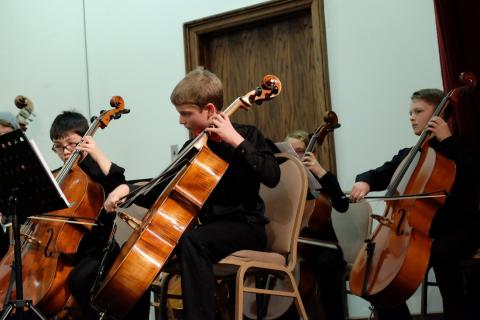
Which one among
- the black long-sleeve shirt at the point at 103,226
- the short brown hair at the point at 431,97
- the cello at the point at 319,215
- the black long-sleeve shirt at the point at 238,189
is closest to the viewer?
the black long-sleeve shirt at the point at 238,189

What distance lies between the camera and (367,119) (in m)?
3.91

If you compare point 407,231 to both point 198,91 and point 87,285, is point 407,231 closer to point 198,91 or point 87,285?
point 198,91

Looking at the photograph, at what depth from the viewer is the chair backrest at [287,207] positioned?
7.63 feet

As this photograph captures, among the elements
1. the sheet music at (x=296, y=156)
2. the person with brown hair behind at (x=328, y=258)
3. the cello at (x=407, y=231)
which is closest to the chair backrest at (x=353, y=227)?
the person with brown hair behind at (x=328, y=258)

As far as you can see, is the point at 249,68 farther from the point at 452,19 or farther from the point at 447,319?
the point at 447,319

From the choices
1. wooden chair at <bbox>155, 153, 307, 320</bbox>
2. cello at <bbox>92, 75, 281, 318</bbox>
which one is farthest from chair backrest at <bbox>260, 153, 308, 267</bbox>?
cello at <bbox>92, 75, 281, 318</bbox>

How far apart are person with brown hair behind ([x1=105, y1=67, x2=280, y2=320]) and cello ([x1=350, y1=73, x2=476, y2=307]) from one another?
0.54 m

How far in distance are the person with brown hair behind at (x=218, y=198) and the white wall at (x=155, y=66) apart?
1.62 meters

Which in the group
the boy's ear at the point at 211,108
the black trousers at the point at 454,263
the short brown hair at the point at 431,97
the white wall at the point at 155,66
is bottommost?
the black trousers at the point at 454,263

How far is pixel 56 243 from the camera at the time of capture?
267cm

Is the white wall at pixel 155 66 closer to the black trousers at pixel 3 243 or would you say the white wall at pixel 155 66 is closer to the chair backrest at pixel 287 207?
the chair backrest at pixel 287 207

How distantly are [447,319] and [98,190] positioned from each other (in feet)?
5.03

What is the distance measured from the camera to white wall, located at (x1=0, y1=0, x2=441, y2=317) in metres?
3.82

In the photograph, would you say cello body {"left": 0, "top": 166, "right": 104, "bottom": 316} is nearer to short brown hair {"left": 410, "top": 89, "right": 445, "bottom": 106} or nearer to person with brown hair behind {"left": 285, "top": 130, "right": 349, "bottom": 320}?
person with brown hair behind {"left": 285, "top": 130, "right": 349, "bottom": 320}
